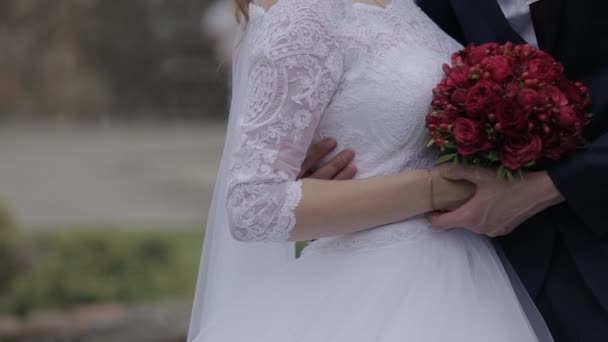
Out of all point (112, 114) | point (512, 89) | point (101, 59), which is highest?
point (512, 89)

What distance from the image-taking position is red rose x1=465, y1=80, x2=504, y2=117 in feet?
6.24

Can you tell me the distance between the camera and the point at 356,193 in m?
2.02

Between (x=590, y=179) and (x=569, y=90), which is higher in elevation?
(x=569, y=90)

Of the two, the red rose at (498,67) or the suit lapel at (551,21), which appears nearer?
the red rose at (498,67)

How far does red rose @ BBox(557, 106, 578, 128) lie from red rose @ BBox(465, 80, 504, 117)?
0.12 meters

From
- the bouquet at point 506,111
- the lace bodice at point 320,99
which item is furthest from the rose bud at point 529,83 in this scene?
the lace bodice at point 320,99

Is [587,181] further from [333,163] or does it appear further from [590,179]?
[333,163]

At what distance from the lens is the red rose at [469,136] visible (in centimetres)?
191

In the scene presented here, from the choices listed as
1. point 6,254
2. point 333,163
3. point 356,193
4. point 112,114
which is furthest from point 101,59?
point 356,193

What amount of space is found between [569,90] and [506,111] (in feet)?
0.58

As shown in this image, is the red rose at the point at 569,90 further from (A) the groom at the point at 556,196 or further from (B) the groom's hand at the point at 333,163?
(B) the groom's hand at the point at 333,163

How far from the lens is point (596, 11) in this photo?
2064 mm

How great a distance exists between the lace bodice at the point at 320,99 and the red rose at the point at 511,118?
200 millimetres

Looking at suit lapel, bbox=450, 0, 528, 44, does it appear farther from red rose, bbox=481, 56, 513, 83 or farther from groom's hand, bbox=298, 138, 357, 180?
groom's hand, bbox=298, 138, 357, 180
